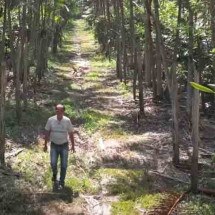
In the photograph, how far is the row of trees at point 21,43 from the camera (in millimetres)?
15750

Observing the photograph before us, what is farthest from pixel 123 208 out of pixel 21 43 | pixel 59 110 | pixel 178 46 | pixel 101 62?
pixel 101 62

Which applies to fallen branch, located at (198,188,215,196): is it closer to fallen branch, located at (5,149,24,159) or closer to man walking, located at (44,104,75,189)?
man walking, located at (44,104,75,189)

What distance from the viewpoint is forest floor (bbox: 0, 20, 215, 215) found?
9.95 metres

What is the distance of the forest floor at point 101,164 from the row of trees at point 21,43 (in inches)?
35.0

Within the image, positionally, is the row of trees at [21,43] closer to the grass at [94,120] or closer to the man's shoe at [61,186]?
the man's shoe at [61,186]

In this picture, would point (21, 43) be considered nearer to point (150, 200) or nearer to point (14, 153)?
point (14, 153)

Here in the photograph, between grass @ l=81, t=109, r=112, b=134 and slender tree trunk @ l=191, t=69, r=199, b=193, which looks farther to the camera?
grass @ l=81, t=109, r=112, b=134

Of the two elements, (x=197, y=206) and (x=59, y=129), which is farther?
(x=59, y=129)

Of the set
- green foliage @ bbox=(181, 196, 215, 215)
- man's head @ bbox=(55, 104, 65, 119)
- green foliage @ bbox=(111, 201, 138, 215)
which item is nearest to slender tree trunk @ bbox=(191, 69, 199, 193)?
green foliage @ bbox=(181, 196, 215, 215)

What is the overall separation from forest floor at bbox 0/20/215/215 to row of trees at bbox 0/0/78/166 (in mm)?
889

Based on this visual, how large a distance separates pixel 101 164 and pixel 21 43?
7.58 meters

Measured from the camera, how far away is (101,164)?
13.1 metres

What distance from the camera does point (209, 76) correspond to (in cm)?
2017

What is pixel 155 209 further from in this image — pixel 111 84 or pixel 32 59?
pixel 32 59
